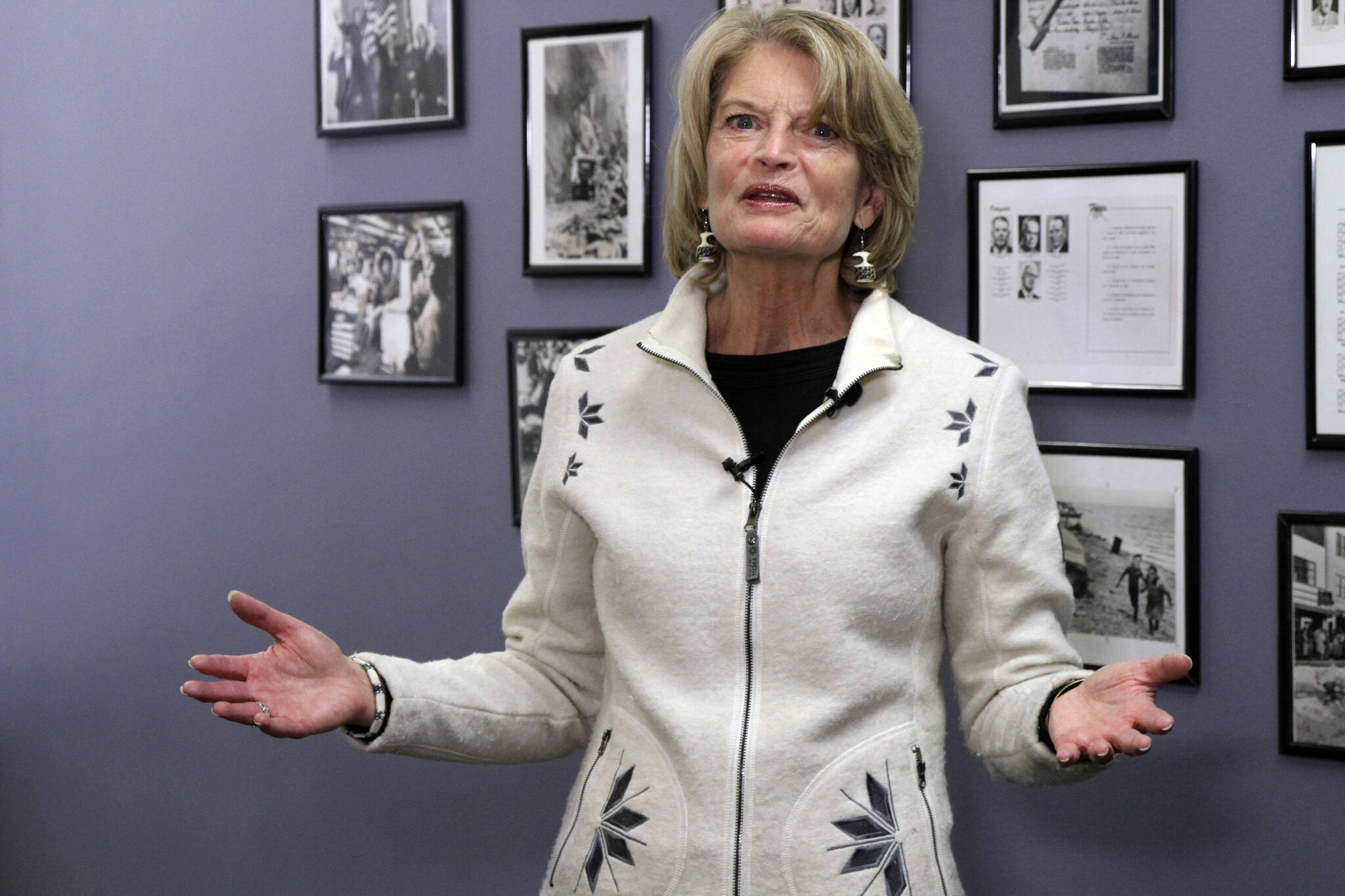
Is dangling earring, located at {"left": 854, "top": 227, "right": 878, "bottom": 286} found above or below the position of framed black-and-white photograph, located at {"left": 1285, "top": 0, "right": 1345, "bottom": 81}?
below

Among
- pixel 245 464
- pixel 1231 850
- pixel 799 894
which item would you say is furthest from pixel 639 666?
pixel 245 464

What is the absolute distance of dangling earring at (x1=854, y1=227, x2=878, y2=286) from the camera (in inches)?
60.3

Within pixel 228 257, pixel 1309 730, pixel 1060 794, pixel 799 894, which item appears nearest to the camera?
pixel 799 894

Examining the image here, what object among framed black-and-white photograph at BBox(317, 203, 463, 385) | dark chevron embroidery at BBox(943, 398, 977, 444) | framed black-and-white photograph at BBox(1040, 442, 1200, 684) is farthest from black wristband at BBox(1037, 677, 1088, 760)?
framed black-and-white photograph at BBox(317, 203, 463, 385)

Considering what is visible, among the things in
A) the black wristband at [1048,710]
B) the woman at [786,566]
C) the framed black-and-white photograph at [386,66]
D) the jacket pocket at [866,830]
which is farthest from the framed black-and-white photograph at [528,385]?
the black wristband at [1048,710]

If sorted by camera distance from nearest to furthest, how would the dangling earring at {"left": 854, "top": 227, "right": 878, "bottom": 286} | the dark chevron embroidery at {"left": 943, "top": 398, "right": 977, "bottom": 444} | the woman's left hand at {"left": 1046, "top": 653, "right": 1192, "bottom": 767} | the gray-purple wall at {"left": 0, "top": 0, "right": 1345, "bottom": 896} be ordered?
the woman's left hand at {"left": 1046, "top": 653, "right": 1192, "bottom": 767} < the dark chevron embroidery at {"left": 943, "top": 398, "right": 977, "bottom": 444} < the dangling earring at {"left": 854, "top": 227, "right": 878, "bottom": 286} < the gray-purple wall at {"left": 0, "top": 0, "right": 1345, "bottom": 896}

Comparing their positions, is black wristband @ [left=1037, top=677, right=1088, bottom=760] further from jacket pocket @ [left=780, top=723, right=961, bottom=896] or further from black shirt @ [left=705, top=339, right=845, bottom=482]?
black shirt @ [left=705, top=339, right=845, bottom=482]

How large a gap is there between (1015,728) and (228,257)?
1655 millimetres

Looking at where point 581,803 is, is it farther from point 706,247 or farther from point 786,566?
point 706,247

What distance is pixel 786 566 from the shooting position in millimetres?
1415

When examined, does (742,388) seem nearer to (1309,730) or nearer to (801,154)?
(801,154)

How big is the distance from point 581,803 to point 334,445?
1.01 metres

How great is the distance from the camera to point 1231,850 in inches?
66.1

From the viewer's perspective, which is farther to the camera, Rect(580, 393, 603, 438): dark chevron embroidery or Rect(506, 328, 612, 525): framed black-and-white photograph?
Rect(506, 328, 612, 525): framed black-and-white photograph
